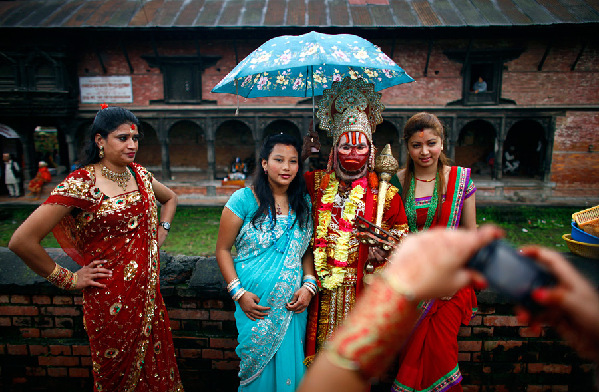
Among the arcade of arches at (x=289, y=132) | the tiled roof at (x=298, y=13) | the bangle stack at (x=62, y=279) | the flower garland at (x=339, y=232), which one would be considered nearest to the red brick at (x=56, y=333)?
the bangle stack at (x=62, y=279)

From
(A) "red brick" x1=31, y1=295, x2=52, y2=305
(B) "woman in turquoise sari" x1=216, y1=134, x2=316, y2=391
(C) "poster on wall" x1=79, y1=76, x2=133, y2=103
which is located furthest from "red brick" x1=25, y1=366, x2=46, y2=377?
(C) "poster on wall" x1=79, y1=76, x2=133, y2=103

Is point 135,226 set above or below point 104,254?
above

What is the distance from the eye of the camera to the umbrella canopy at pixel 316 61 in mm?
1986

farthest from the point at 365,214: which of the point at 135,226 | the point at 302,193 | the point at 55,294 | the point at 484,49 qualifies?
the point at 484,49

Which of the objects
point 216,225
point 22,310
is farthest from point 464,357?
point 216,225

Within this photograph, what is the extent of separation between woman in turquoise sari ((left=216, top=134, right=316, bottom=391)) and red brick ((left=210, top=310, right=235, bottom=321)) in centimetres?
43

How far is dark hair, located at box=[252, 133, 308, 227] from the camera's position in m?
2.02

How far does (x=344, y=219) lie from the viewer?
213 centimetres

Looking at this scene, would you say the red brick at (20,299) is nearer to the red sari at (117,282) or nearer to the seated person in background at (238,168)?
the red sari at (117,282)

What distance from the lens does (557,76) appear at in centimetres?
1209

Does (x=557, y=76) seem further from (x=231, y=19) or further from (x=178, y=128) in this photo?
(x=178, y=128)

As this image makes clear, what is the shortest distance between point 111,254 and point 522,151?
1693 centimetres

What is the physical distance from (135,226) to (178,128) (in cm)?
1417

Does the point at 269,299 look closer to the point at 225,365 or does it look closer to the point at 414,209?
the point at 225,365
